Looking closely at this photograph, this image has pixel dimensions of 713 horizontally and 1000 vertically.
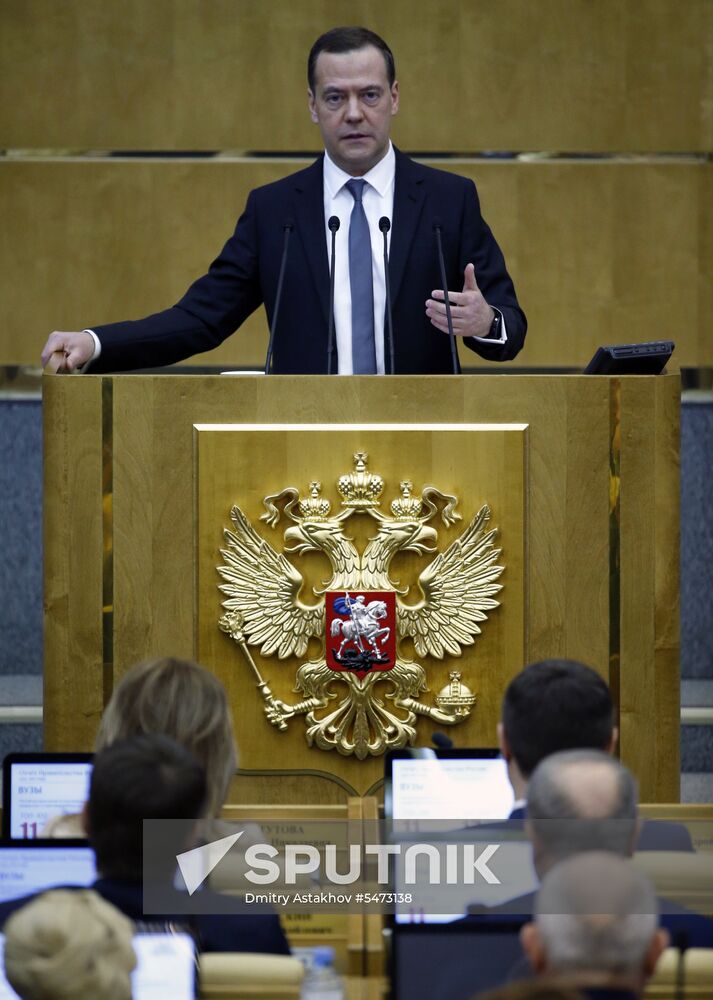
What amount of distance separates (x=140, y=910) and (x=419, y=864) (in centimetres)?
47

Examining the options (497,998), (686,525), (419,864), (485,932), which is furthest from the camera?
(686,525)

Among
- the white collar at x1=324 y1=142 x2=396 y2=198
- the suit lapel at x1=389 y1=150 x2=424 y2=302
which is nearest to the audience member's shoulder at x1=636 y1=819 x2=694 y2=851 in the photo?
the suit lapel at x1=389 y1=150 x2=424 y2=302

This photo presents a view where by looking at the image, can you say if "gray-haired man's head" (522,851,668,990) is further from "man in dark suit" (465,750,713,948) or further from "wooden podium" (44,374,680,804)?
"wooden podium" (44,374,680,804)

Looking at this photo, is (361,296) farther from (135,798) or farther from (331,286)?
(135,798)

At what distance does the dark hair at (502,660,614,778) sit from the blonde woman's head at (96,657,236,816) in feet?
1.32

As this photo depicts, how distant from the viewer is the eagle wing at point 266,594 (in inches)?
128

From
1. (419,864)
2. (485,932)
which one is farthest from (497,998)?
(419,864)

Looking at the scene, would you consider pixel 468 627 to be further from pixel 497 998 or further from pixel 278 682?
pixel 497 998

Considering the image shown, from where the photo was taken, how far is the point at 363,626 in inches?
126

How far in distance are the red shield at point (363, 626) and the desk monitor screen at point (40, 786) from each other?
670 mm

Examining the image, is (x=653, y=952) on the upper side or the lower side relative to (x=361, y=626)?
lower

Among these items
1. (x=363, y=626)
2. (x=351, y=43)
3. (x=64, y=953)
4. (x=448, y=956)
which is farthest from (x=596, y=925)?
(x=351, y=43)

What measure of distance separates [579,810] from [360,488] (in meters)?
1.36

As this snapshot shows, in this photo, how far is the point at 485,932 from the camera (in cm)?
192
